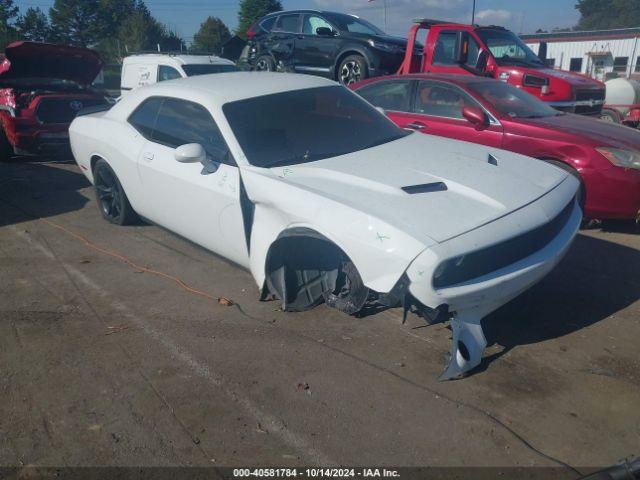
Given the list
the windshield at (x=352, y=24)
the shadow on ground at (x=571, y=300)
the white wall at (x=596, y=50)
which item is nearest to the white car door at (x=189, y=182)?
the shadow on ground at (x=571, y=300)

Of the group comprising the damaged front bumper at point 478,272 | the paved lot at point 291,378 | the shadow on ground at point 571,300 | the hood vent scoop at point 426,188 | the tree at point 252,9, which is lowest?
the paved lot at point 291,378

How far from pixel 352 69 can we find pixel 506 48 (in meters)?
2.68

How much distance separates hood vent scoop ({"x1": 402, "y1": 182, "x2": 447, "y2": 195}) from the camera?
3324mm

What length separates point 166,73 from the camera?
9.63 m

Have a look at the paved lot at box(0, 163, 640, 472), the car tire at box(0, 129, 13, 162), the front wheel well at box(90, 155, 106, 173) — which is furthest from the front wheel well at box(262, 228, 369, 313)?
the car tire at box(0, 129, 13, 162)

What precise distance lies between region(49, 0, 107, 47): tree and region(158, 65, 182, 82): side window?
53393 mm

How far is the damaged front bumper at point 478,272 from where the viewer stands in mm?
2799

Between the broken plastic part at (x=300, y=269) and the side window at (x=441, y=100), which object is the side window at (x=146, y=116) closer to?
the broken plastic part at (x=300, y=269)

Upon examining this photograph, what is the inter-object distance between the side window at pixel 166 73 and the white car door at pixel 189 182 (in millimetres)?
4746

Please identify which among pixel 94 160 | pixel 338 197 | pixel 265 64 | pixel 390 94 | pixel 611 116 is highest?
pixel 265 64

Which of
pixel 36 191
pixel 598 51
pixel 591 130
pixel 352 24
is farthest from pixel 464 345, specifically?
pixel 598 51

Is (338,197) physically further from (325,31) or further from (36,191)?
(325,31)

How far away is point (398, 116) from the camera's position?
267 inches

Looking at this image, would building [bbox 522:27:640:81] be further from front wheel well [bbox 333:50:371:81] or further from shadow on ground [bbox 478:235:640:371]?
shadow on ground [bbox 478:235:640:371]
